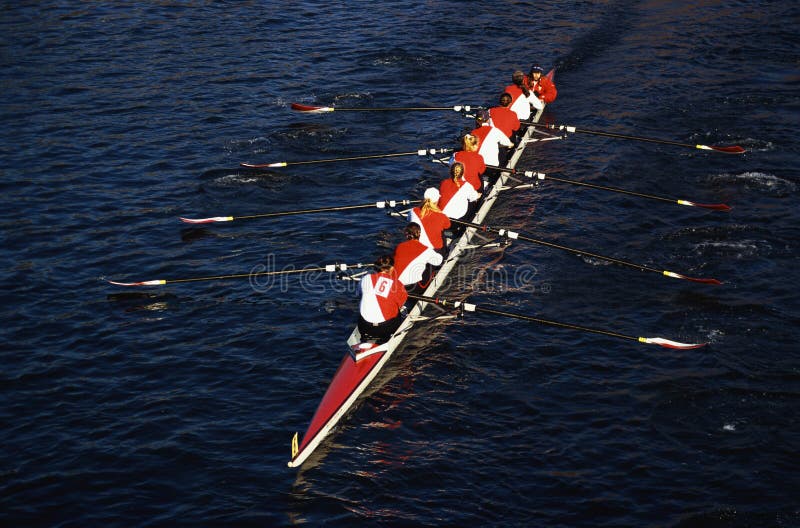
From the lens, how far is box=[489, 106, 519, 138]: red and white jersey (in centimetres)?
2760

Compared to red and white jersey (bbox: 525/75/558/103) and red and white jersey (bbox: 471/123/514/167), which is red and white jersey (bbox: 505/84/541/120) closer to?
red and white jersey (bbox: 525/75/558/103)

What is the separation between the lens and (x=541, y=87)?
107 feet

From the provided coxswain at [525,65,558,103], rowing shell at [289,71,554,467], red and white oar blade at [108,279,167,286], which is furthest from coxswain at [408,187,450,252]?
coxswain at [525,65,558,103]

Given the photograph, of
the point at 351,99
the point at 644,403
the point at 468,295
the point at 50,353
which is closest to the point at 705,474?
the point at 644,403

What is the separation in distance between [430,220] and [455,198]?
2267 millimetres

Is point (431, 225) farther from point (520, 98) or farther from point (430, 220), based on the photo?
point (520, 98)

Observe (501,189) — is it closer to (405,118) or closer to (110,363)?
(405,118)

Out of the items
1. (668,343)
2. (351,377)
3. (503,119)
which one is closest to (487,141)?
(503,119)

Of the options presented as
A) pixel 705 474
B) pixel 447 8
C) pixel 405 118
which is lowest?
pixel 705 474

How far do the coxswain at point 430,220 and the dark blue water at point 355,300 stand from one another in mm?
1983

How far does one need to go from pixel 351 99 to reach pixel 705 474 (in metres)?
23.5

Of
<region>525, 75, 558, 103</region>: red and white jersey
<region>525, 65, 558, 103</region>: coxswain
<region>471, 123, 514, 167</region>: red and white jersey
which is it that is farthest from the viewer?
<region>525, 75, 558, 103</region>: red and white jersey

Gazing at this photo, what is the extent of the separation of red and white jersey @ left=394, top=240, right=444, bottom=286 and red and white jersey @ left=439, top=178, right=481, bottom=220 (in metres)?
3.17

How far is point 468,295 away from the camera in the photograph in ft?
71.8
